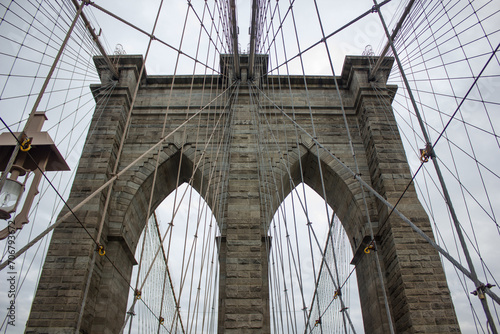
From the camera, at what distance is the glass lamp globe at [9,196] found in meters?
4.18

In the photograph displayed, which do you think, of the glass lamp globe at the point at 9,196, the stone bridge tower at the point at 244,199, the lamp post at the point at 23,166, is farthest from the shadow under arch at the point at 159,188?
the glass lamp globe at the point at 9,196

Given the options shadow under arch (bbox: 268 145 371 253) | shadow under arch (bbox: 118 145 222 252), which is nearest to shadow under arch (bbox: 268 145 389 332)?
shadow under arch (bbox: 268 145 371 253)

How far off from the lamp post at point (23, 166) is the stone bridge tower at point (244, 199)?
1.74 metres

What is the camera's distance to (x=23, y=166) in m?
4.76

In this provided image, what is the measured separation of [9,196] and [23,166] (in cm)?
55

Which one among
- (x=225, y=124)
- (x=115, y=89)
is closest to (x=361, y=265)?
(x=225, y=124)

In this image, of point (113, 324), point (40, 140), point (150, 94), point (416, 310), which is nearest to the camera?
point (40, 140)

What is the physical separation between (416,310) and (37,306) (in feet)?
21.3

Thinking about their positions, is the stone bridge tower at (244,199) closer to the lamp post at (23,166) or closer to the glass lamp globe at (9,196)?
the lamp post at (23,166)

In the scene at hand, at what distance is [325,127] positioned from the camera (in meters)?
9.85

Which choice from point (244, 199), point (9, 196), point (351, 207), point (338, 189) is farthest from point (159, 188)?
point (9, 196)

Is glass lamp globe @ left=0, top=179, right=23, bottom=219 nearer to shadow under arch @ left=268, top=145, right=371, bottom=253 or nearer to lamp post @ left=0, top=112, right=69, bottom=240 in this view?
lamp post @ left=0, top=112, right=69, bottom=240

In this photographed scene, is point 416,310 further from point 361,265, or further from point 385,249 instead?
point 361,265

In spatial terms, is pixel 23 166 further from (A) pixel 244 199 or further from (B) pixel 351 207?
(B) pixel 351 207
